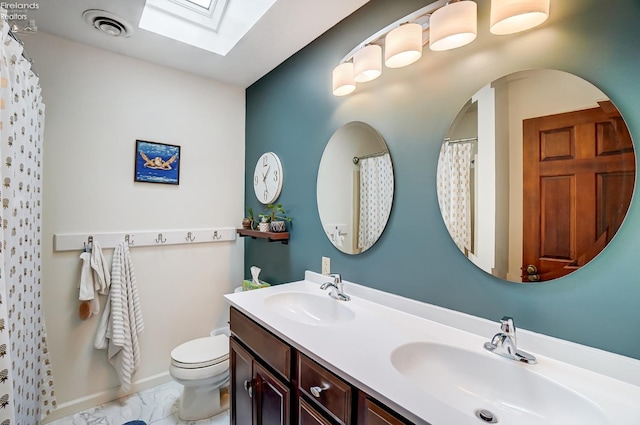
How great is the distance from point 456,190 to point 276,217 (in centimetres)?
138

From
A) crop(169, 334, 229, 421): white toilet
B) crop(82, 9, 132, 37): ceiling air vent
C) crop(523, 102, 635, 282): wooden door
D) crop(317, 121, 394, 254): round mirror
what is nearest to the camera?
crop(523, 102, 635, 282): wooden door

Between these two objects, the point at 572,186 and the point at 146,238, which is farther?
the point at 146,238

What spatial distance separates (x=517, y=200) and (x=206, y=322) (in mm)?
2451

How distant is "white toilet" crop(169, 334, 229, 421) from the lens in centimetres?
179

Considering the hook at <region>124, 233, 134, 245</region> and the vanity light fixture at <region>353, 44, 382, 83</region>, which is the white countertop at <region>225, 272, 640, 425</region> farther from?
the hook at <region>124, 233, 134, 245</region>

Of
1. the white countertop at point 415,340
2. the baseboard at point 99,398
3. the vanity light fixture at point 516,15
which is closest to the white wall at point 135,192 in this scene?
the baseboard at point 99,398

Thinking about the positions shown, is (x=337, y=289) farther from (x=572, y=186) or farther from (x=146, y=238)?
(x=146, y=238)

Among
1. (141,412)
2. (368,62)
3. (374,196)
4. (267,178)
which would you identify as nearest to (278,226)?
(267,178)

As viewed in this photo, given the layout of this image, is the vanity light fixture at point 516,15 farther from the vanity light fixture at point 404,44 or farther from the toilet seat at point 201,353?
the toilet seat at point 201,353

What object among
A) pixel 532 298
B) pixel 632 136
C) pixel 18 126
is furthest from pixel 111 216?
pixel 632 136

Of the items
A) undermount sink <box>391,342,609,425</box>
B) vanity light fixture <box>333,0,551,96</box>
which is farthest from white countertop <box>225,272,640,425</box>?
vanity light fixture <box>333,0,551,96</box>

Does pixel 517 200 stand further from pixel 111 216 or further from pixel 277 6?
pixel 111 216

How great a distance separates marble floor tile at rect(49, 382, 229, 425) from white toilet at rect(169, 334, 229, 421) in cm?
6

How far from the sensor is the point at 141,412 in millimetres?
1953
